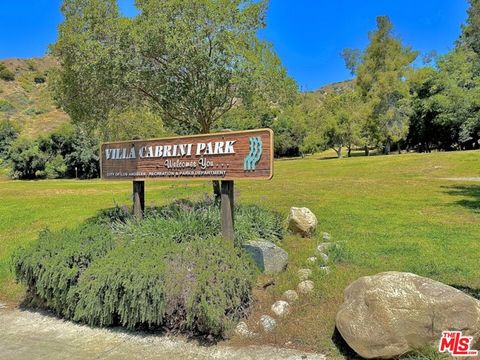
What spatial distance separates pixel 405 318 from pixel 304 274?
2284 millimetres

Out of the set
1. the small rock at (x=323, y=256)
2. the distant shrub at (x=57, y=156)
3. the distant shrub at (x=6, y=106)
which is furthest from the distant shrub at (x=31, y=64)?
the small rock at (x=323, y=256)

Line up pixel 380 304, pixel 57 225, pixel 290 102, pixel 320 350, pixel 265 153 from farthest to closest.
Result: pixel 57 225, pixel 290 102, pixel 265 153, pixel 320 350, pixel 380 304

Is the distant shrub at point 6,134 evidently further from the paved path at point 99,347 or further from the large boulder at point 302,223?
the paved path at point 99,347

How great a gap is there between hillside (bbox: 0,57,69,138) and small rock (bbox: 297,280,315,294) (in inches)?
2328

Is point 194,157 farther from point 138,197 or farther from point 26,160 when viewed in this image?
point 26,160

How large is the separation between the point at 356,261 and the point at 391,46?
45578 mm

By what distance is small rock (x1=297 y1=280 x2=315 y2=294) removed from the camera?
17.4ft

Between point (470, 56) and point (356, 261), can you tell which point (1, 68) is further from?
point (356, 261)

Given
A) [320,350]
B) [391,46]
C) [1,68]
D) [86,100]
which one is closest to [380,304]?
[320,350]

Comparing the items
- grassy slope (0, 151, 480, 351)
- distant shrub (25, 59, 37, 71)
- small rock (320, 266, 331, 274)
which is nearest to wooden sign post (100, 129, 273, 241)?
small rock (320, 266, 331, 274)

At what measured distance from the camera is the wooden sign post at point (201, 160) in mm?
5453

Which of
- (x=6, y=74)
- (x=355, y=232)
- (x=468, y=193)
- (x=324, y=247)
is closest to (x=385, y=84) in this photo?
(x=468, y=193)

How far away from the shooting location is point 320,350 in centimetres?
411

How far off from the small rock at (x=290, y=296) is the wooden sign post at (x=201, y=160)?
1223 mm
